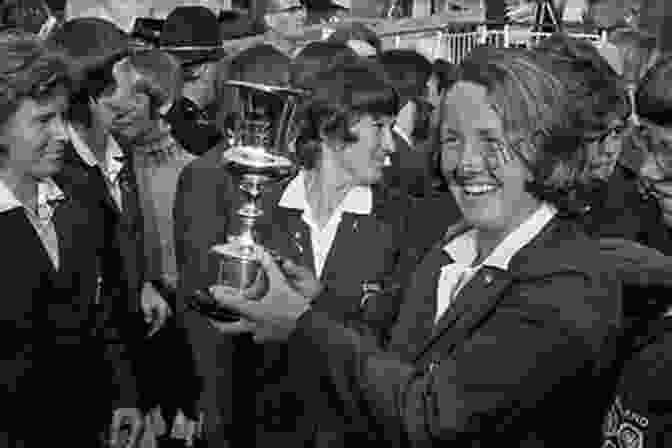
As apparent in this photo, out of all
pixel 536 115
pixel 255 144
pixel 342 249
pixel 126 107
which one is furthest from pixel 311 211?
pixel 536 115

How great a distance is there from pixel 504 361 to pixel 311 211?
1.41 m

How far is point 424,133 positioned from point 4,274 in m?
2.55

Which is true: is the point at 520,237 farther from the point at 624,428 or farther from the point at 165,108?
the point at 165,108

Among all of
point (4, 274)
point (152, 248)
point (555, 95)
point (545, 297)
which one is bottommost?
point (152, 248)

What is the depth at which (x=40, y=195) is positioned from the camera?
2807mm

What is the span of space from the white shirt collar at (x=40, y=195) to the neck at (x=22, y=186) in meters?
0.02

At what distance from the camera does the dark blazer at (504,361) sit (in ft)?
5.40

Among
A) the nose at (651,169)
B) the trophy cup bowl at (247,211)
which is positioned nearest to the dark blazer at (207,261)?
the trophy cup bowl at (247,211)

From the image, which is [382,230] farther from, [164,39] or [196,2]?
[196,2]

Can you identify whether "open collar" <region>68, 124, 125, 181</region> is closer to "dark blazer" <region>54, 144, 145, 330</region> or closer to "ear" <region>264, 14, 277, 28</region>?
"dark blazer" <region>54, 144, 145, 330</region>

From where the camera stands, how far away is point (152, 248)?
3.94 m

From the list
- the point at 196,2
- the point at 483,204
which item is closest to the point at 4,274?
the point at 483,204

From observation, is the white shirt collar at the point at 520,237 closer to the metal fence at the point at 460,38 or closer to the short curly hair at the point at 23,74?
the short curly hair at the point at 23,74

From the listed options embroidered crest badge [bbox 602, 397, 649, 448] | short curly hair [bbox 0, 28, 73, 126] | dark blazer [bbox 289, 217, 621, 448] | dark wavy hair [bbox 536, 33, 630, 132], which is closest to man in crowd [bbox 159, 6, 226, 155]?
short curly hair [bbox 0, 28, 73, 126]
